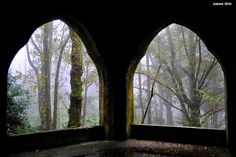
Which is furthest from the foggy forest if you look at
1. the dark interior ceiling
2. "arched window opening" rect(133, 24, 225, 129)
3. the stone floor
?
the stone floor

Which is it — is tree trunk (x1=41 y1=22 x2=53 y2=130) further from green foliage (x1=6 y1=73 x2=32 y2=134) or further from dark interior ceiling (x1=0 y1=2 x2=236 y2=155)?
dark interior ceiling (x1=0 y1=2 x2=236 y2=155)

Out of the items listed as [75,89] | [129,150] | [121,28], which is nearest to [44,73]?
[75,89]

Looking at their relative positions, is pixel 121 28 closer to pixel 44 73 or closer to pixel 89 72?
pixel 89 72

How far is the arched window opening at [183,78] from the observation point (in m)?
12.0

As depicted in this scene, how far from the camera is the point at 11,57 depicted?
166 inches

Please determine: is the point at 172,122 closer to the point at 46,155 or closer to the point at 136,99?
the point at 136,99

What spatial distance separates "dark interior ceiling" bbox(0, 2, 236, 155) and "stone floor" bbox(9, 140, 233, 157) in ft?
1.50

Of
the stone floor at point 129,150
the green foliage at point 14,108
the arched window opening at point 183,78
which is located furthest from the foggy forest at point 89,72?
the stone floor at point 129,150

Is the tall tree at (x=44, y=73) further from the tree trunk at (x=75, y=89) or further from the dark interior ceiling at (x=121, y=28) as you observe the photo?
the dark interior ceiling at (x=121, y=28)

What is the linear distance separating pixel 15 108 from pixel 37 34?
7.24 meters

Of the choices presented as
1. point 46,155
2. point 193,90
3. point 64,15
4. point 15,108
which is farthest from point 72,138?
point 193,90

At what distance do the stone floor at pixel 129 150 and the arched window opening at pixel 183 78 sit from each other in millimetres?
4553

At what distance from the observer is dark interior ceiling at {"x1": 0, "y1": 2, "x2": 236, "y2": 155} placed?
4.30m

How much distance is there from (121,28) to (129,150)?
2.53m
